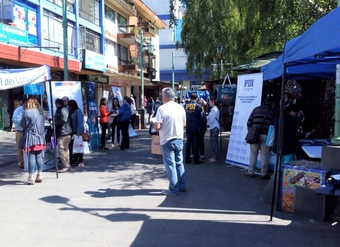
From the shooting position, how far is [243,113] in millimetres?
7984

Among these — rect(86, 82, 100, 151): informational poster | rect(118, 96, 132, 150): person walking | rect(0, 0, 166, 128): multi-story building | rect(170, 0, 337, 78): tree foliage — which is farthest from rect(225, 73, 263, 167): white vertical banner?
rect(0, 0, 166, 128): multi-story building

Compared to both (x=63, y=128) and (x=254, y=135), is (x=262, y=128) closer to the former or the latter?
(x=254, y=135)

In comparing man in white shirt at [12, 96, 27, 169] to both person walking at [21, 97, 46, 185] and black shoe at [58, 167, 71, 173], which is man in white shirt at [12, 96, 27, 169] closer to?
black shoe at [58, 167, 71, 173]

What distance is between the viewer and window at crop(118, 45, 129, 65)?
31.0m

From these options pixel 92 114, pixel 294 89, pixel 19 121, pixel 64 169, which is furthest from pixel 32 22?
pixel 294 89

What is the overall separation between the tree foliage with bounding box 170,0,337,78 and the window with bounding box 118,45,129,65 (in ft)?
25.8

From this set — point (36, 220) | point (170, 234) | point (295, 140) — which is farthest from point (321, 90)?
point (36, 220)

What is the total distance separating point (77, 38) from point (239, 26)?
1023cm

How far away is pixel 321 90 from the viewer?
9.00 metres

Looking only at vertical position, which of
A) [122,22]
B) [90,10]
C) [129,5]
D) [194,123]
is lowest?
[194,123]

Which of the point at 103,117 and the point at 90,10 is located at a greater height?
the point at 90,10

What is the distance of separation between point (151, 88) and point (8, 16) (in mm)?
26849

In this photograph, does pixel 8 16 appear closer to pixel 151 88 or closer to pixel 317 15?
pixel 317 15

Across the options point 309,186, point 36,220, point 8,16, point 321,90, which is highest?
point 8,16
